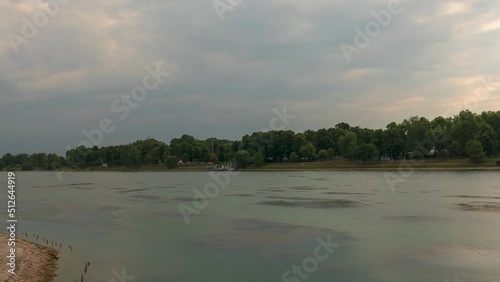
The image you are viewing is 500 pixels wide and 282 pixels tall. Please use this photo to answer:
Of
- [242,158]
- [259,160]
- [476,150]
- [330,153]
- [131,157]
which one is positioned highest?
[131,157]

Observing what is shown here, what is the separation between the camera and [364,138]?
437 ft

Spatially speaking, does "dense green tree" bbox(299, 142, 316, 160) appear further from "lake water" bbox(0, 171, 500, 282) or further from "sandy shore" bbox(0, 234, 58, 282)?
"sandy shore" bbox(0, 234, 58, 282)

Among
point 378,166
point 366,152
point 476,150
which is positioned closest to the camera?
point 476,150

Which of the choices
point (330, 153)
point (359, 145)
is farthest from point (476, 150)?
point (330, 153)

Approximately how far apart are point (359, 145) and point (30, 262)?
114 m

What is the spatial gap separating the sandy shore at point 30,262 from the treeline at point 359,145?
9994cm

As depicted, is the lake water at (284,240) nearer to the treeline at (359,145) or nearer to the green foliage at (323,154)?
the treeline at (359,145)

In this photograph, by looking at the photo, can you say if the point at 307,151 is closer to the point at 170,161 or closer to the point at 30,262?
the point at 170,161

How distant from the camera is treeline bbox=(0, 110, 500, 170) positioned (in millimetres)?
110562

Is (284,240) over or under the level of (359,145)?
under

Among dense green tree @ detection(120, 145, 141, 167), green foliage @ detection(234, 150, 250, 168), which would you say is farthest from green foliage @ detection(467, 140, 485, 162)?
dense green tree @ detection(120, 145, 141, 167)

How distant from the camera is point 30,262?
20484mm

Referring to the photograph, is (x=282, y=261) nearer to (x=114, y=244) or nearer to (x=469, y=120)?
(x=114, y=244)

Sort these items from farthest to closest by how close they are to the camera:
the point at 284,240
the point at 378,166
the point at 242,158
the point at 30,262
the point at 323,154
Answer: the point at 242,158, the point at 323,154, the point at 378,166, the point at 284,240, the point at 30,262
